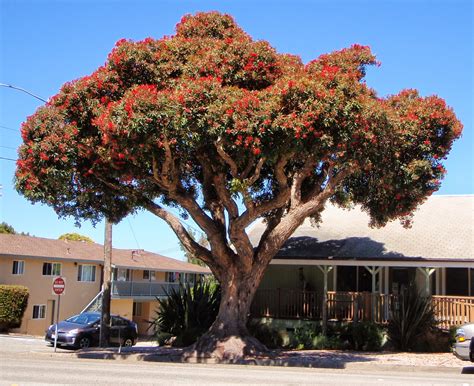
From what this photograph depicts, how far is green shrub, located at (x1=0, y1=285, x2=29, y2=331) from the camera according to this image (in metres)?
34.0

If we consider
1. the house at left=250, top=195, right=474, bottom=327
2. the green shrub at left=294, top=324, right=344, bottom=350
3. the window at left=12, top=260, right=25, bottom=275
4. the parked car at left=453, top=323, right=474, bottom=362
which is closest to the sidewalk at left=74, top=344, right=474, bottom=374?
the green shrub at left=294, top=324, right=344, bottom=350

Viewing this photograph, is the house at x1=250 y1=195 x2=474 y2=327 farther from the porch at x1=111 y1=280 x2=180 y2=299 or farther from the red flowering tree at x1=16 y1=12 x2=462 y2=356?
the porch at x1=111 y1=280 x2=180 y2=299

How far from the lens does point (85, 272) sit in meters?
43.2

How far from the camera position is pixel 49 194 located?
16781 millimetres

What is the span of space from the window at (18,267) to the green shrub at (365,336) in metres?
23.8

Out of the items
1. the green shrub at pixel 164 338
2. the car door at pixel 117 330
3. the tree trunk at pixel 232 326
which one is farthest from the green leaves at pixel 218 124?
the car door at pixel 117 330

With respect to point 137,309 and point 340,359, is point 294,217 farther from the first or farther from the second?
point 137,309

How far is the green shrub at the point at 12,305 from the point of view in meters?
34.0

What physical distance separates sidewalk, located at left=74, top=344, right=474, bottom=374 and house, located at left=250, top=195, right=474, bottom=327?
2748mm

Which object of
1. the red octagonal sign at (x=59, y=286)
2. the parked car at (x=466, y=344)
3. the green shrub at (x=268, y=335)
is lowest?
the green shrub at (x=268, y=335)

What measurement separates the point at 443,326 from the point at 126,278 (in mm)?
29452

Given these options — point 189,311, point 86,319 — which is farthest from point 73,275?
point 189,311

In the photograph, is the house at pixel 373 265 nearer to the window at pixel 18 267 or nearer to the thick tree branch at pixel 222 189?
the thick tree branch at pixel 222 189

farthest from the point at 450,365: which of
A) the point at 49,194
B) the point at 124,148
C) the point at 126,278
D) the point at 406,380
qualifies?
the point at 126,278
